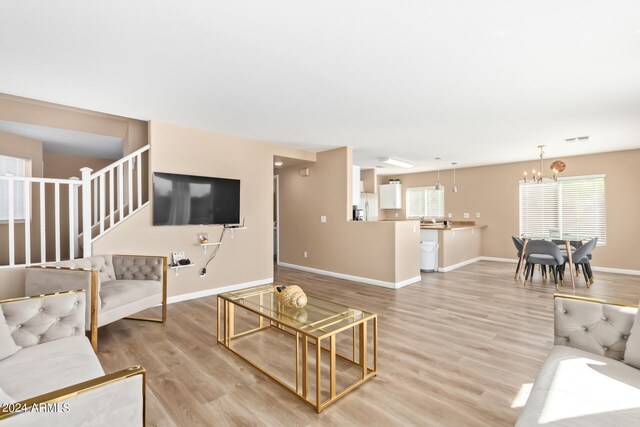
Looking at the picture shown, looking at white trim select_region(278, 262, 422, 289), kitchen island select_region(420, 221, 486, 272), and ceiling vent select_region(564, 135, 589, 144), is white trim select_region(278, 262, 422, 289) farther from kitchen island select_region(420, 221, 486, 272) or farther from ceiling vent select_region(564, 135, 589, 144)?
ceiling vent select_region(564, 135, 589, 144)

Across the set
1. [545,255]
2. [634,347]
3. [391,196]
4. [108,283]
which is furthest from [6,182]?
[545,255]

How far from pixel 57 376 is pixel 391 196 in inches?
325

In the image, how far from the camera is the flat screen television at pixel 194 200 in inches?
159

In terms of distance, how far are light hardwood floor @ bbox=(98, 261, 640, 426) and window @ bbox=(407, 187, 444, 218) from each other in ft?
15.0

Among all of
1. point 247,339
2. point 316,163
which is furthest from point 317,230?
point 247,339

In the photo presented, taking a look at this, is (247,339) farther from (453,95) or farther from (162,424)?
(453,95)

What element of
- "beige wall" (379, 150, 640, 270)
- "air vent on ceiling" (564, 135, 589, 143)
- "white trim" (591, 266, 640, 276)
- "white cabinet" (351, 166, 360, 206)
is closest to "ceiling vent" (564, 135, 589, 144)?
"air vent on ceiling" (564, 135, 589, 143)

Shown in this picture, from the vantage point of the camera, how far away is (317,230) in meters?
6.14

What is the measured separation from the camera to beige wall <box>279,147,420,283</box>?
5109mm

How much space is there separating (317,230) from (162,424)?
4529 millimetres

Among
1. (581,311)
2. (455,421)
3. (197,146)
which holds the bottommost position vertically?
(455,421)

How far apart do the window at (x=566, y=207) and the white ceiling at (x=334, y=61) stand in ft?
8.52

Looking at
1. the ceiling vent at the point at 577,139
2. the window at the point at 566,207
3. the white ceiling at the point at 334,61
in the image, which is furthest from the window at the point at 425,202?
the white ceiling at the point at 334,61

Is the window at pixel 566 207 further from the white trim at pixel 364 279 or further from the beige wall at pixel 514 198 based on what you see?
the white trim at pixel 364 279
